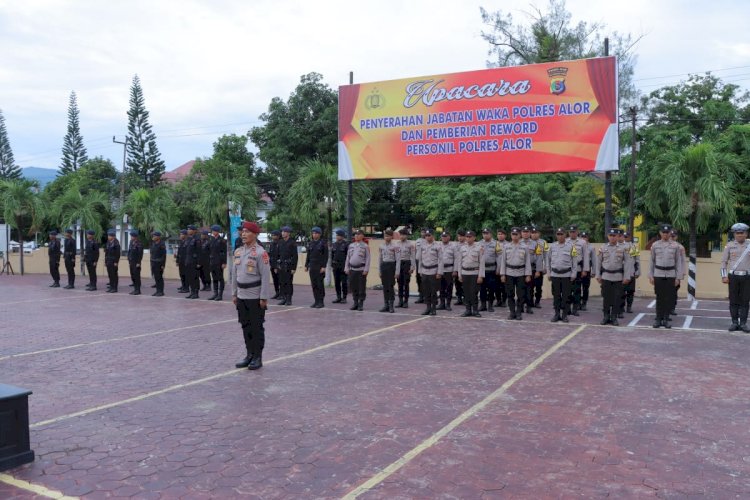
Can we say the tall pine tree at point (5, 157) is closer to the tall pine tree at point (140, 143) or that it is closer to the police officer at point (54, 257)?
the tall pine tree at point (140, 143)

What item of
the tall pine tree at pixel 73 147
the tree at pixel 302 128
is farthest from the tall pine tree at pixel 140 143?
the tree at pixel 302 128

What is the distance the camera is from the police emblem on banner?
43.8 ft

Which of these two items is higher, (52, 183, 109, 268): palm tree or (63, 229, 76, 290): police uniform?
(52, 183, 109, 268): palm tree

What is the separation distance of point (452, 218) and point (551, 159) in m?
8.95

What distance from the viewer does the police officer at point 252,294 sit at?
704 centimetres

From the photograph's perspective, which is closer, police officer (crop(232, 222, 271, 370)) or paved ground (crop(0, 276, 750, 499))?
paved ground (crop(0, 276, 750, 499))

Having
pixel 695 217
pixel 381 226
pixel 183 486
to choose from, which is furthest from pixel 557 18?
pixel 183 486

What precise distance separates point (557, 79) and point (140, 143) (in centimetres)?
4172

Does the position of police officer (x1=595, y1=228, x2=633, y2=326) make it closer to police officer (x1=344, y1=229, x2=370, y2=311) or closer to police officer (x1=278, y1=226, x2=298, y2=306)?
police officer (x1=344, y1=229, x2=370, y2=311)

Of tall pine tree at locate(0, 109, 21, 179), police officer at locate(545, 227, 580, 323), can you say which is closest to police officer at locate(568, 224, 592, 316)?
police officer at locate(545, 227, 580, 323)

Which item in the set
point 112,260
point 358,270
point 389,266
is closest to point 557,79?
point 389,266

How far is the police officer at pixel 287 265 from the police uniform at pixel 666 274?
23.8 ft

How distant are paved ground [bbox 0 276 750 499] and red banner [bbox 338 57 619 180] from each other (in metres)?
5.05

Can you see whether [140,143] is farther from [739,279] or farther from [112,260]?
[739,279]
